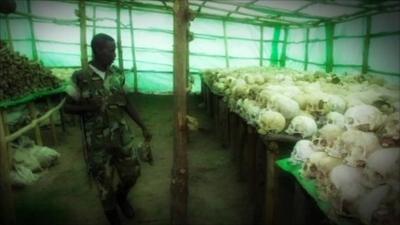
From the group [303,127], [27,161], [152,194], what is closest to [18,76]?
[27,161]

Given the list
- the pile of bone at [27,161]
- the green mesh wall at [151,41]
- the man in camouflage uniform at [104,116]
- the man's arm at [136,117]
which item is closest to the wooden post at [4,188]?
the man in camouflage uniform at [104,116]

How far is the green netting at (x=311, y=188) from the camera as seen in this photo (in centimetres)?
230

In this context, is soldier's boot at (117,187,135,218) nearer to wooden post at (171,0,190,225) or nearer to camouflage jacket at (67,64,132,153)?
camouflage jacket at (67,64,132,153)

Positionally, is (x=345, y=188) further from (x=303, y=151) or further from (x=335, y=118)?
(x=335, y=118)

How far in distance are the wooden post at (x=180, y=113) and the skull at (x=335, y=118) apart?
1586 millimetres

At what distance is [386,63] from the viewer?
6.85 m

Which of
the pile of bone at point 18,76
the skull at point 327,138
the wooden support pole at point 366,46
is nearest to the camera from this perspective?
the skull at point 327,138

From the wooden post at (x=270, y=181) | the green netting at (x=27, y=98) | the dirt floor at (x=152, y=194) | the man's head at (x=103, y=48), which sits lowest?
the dirt floor at (x=152, y=194)

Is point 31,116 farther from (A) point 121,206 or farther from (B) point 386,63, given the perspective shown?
(B) point 386,63

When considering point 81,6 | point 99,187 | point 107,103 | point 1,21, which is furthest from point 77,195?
point 1,21

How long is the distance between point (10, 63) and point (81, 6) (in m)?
3.18

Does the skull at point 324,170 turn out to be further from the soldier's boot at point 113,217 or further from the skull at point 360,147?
the soldier's boot at point 113,217

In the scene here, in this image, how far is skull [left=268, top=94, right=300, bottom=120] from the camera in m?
3.98

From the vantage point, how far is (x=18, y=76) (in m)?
6.26
